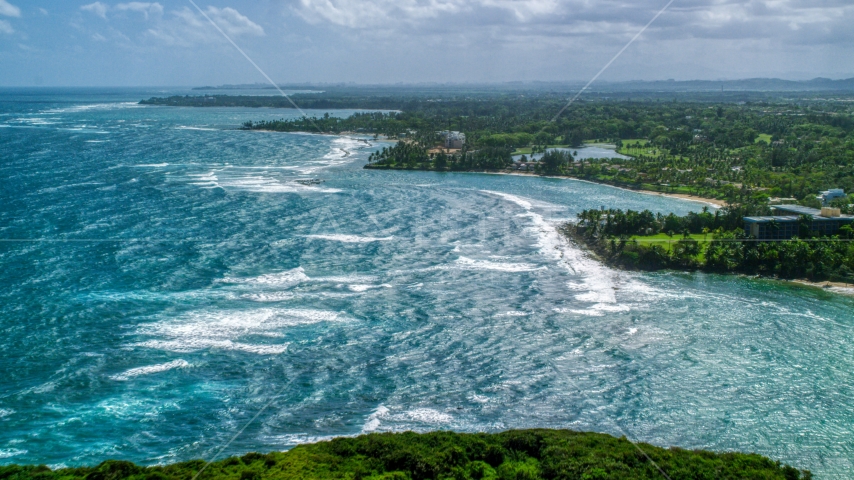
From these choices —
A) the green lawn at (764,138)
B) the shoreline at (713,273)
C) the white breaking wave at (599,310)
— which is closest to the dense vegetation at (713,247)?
the shoreline at (713,273)

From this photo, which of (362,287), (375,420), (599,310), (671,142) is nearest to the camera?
(375,420)

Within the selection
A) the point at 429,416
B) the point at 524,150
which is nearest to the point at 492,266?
the point at 429,416

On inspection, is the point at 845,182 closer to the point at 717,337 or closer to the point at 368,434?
the point at 717,337

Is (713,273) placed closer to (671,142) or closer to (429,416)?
(429,416)

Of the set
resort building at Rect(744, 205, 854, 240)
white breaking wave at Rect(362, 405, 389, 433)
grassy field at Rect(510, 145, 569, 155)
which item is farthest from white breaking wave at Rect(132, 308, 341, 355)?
grassy field at Rect(510, 145, 569, 155)

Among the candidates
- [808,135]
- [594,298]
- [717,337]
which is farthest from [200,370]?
[808,135]
